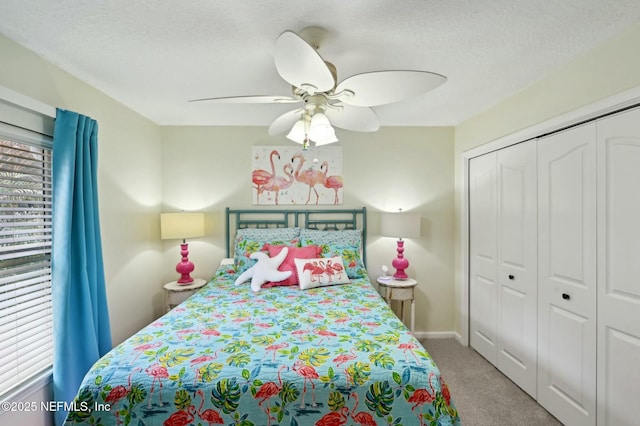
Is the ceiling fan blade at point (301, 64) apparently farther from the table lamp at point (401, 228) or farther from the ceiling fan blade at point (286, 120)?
the table lamp at point (401, 228)

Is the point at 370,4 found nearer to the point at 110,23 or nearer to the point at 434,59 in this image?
the point at 434,59

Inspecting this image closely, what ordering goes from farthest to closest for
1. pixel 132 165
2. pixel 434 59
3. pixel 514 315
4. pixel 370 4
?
pixel 132 165, pixel 514 315, pixel 434 59, pixel 370 4

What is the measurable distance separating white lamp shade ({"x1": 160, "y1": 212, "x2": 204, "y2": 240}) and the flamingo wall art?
2.28 feet

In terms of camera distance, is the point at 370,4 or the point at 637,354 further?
the point at 637,354

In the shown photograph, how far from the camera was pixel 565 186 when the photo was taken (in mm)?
1904

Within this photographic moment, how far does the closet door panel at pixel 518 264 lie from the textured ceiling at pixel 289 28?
2.14ft

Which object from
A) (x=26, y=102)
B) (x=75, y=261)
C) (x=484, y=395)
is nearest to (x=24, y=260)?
(x=75, y=261)

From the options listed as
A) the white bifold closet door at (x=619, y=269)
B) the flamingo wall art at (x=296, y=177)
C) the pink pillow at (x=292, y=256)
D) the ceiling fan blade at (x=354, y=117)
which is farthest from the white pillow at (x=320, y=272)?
the white bifold closet door at (x=619, y=269)

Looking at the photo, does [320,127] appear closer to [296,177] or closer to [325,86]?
[325,86]

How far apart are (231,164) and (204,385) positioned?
2.43m

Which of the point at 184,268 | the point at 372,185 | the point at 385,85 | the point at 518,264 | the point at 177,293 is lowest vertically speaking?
the point at 177,293

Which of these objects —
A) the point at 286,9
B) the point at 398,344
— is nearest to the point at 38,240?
the point at 286,9

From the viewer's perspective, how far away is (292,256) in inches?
105

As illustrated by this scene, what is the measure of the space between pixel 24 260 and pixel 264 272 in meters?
1.53
